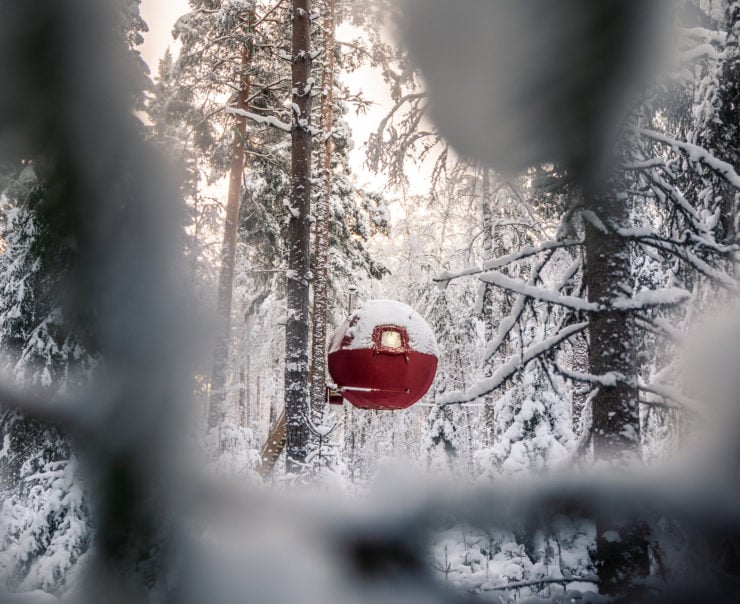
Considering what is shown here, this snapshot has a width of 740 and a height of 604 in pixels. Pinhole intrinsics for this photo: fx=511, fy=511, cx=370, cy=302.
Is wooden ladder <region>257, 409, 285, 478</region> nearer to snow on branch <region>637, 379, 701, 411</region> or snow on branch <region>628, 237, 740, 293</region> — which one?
snow on branch <region>637, 379, 701, 411</region>

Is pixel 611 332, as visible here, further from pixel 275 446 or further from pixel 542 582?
pixel 275 446

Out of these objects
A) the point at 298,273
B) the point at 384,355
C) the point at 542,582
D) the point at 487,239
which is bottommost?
the point at 542,582

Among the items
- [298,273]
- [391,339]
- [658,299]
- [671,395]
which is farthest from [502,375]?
[298,273]

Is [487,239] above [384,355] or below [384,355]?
above

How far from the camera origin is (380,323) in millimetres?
4633

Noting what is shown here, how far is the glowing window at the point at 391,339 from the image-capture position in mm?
4637

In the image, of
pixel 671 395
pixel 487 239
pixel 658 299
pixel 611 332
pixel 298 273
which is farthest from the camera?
pixel 298 273

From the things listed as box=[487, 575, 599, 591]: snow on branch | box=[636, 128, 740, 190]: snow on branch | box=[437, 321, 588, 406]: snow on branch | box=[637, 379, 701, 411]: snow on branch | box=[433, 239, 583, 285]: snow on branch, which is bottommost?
box=[487, 575, 599, 591]: snow on branch

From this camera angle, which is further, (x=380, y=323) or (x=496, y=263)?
(x=380, y=323)

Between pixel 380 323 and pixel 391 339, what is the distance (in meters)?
0.19

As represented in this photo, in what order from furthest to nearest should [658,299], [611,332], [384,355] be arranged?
1. [384,355]
2. [611,332]
3. [658,299]

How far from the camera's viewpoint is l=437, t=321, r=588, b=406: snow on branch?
1.98m

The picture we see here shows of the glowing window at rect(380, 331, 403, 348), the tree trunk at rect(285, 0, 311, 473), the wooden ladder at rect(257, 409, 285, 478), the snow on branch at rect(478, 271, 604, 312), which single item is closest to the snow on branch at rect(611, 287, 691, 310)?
the snow on branch at rect(478, 271, 604, 312)

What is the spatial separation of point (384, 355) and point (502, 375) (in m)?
2.54
